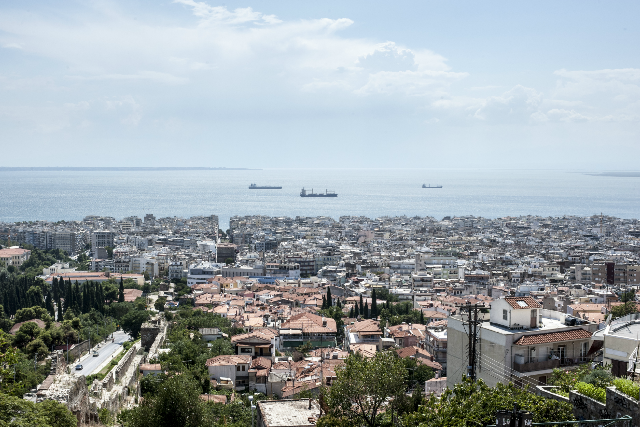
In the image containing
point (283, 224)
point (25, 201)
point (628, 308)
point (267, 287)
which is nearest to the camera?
point (628, 308)

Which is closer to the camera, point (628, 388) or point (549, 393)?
point (628, 388)

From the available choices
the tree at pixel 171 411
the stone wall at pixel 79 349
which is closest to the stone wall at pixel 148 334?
the stone wall at pixel 79 349

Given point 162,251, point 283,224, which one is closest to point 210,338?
point 162,251

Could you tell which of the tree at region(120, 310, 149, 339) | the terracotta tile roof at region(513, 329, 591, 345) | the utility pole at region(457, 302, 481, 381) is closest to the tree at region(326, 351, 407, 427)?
the utility pole at region(457, 302, 481, 381)

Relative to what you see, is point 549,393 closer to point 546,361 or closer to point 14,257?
point 546,361

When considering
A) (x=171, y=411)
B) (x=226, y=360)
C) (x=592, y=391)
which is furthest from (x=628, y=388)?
(x=226, y=360)

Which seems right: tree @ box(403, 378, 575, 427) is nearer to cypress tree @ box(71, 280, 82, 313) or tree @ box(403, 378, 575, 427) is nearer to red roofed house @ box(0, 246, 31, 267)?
cypress tree @ box(71, 280, 82, 313)

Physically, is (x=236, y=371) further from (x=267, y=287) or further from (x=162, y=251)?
(x=162, y=251)
